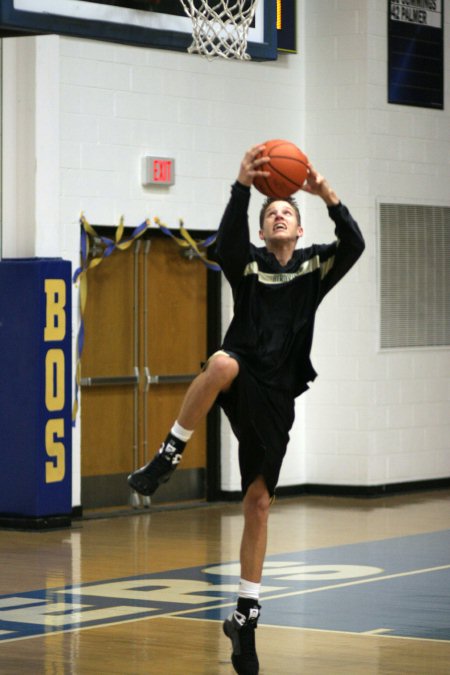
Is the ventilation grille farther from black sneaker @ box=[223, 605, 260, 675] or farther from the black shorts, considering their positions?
black sneaker @ box=[223, 605, 260, 675]

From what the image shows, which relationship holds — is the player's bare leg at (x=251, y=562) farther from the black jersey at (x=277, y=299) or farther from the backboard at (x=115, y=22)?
the backboard at (x=115, y=22)

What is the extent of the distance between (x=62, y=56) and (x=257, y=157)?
18.0 ft

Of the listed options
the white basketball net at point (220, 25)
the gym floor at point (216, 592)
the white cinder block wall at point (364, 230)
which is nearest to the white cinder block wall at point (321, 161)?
the white cinder block wall at point (364, 230)

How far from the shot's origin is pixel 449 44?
46.0 feet

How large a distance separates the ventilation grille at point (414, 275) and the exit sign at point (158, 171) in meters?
2.16

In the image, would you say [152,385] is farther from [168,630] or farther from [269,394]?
[269,394]

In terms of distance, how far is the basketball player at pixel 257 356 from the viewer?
20.4ft

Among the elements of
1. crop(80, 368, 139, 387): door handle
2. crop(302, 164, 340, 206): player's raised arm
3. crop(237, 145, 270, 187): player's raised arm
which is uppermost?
crop(237, 145, 270, 187): player's raised arm

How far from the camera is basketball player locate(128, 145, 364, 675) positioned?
6.23 meters

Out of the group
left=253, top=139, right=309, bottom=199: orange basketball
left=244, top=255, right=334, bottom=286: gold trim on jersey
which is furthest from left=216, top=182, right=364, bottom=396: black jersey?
left=253, top=139, right=309, bottom=199: orange basketball

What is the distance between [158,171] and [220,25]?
4283 mm

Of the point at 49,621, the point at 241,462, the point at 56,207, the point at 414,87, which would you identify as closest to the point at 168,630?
the point at 49,621

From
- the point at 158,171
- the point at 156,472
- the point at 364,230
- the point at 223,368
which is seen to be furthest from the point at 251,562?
the point at 364,230

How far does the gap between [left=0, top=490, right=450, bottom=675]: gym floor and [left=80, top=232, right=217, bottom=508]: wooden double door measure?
0.36m
